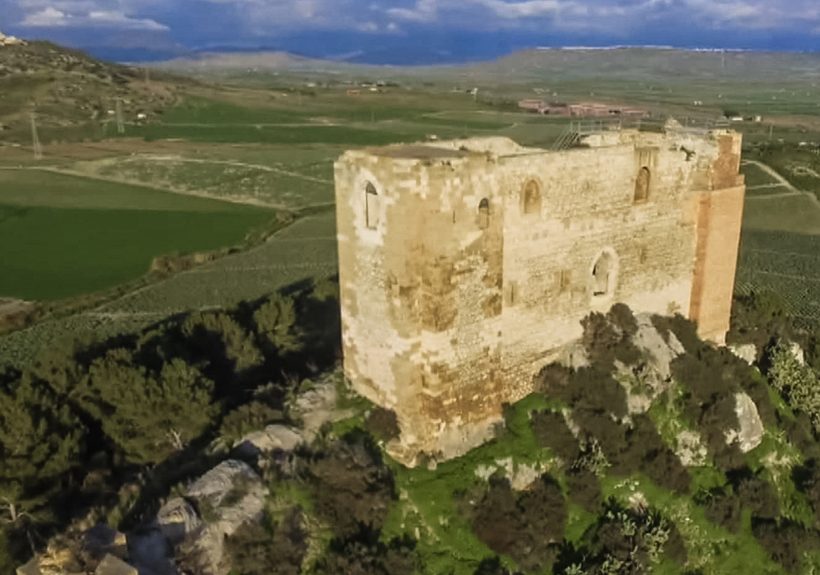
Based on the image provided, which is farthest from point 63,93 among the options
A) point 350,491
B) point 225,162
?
point 350,491

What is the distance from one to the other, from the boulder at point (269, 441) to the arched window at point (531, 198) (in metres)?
6.97

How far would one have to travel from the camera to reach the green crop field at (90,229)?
36750 mm

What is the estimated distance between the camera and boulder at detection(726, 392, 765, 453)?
1841cm

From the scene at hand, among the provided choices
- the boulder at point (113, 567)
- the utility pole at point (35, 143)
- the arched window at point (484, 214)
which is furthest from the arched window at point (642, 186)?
the utility pole at point (35, 143)

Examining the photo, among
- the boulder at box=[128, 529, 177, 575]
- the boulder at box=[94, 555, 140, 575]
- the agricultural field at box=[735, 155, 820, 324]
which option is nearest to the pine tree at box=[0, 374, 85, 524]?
the boulder at box=[128, 529, 177, 575]

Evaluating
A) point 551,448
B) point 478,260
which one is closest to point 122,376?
point 478,260

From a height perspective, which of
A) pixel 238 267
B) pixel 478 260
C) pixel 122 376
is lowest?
pixel 238 267

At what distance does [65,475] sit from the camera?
51.6ft

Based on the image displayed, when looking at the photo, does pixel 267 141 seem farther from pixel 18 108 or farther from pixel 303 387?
pixel 303 387

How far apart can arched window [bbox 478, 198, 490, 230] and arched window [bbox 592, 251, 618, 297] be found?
4107mm

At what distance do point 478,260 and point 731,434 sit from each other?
8042 millimetres

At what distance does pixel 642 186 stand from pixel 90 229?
37521 mm

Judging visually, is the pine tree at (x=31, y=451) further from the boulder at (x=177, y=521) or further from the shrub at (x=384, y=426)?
the shrub at (x=384, y=426)

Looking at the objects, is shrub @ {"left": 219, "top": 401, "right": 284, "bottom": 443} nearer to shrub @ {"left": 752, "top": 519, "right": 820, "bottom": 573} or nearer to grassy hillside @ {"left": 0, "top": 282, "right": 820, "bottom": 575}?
grassy hillside @ {"left": 0, "top": 282, "right": 820, "bottom": 575}
